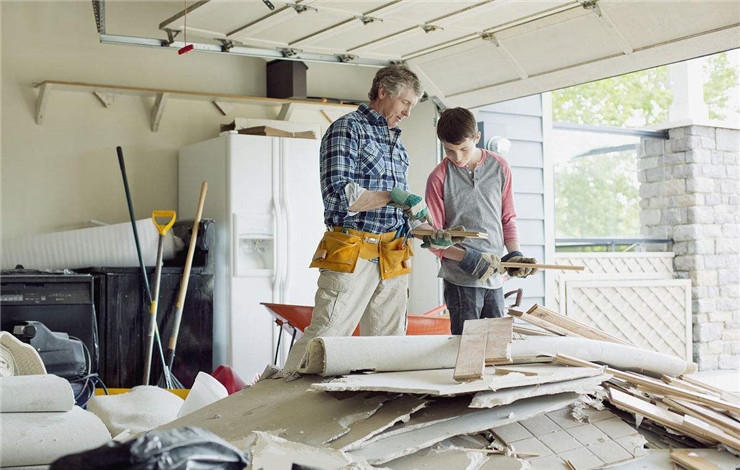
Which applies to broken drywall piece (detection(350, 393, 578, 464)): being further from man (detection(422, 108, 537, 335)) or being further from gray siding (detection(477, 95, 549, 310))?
gray siding (detection(477, 95, 549, 310))

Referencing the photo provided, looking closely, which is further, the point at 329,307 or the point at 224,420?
the point at 329,307

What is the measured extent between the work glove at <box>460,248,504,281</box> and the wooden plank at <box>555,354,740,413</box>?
533 millimetres

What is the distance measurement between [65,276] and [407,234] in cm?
275

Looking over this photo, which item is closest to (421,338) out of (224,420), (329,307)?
(329,307)

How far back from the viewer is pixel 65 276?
5.38 metres

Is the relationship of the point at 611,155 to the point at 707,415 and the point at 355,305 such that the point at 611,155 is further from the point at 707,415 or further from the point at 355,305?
the point at 707,415

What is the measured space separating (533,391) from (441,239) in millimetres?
910

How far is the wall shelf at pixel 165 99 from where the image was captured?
20.3ft

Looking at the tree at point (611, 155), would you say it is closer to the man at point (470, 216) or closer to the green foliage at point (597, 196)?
the green foliage at point (597, 196)

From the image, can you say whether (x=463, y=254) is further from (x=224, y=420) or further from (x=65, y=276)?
(x=65, y=276)

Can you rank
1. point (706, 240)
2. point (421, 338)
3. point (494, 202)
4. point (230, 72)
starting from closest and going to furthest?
point (421, 338), point (494, 202), point (230, 72), point (706, 240)

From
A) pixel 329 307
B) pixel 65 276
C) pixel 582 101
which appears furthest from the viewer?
pixel 582 101

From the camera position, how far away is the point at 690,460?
2.51 metres

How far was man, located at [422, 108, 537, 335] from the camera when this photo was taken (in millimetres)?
3439
